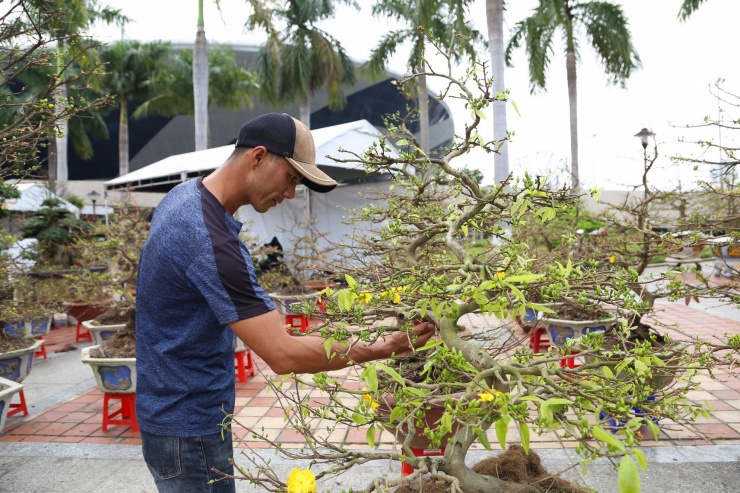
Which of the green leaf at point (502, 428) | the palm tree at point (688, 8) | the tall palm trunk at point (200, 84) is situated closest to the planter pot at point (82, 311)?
the tall palm trunk at point (200, 84)

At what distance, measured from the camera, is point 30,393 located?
16.1ft

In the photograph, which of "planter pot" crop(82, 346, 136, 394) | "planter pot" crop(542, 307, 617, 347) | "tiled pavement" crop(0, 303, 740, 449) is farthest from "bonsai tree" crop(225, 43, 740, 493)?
"planter pot" crop(82, 346, 136, 394)

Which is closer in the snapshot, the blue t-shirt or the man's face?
the blue t-shirt

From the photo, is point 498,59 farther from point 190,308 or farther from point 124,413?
point 190,308

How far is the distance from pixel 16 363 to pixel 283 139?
4.01 meters

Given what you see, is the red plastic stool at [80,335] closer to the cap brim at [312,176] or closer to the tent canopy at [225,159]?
the tent canopy at [225,159]

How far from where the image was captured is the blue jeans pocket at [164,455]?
1.71 meters

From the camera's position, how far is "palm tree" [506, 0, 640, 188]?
50.4ft

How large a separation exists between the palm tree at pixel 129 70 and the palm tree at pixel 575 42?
53.4ft

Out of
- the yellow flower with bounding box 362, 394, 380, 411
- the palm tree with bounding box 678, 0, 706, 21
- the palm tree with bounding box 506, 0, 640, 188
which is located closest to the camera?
the yellow flower with bounding box 362, 394, 380, 411

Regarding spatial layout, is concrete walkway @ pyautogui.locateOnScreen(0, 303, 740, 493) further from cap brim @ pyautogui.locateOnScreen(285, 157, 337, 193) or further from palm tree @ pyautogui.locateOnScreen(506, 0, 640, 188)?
palm tree @ pyautogui.locateOnScreen(506, 0, 640, 188)

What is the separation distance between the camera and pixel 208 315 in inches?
64.6

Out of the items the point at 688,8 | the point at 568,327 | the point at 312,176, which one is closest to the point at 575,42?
the point at 688,8

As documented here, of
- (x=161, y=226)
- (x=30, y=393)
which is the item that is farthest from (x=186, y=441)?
(x=30, y=393)
